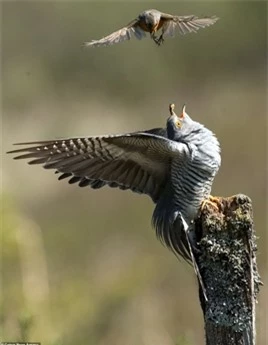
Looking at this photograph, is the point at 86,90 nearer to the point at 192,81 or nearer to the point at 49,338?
the point at 192,81

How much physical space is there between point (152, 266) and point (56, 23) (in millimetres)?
9110

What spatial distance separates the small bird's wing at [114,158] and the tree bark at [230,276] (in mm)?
506

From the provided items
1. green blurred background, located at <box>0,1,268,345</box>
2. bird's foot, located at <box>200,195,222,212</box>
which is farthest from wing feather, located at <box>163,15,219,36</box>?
green blurred background, located at <box>0,1,268,345</box>

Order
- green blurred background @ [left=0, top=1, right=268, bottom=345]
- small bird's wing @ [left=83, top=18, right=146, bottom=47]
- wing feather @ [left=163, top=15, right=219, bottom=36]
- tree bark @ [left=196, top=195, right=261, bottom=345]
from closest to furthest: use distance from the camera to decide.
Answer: tree bark @ [left=196, top=195, right=261, bottom=345] → small bird's wing @ [left=83, top=18, right=146, bottom=47] → wing feather @ [left=163, top=15, right=219, bottom=36] → green blurred background @ [left=0, top=1, right=268, bottom=345]

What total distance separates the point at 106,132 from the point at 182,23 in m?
8.40

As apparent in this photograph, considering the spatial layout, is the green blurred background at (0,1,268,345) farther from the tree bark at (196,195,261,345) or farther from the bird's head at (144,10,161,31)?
the tree bark at (196,195,261,345)

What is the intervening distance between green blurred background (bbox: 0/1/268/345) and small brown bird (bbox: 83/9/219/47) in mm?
1817

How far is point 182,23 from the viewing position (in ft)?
17.7

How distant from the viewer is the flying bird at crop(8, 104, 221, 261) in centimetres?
416

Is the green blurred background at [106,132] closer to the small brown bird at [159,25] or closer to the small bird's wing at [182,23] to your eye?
the small brown bird at [159,25]

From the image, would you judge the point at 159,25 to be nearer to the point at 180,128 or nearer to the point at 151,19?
the point at 151,19

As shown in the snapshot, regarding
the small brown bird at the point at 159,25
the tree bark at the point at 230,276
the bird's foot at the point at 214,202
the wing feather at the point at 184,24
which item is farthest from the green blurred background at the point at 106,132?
the tree bark at the point at 230,276

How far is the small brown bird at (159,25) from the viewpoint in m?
5.25

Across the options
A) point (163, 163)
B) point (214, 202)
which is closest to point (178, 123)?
point (163, 163)
